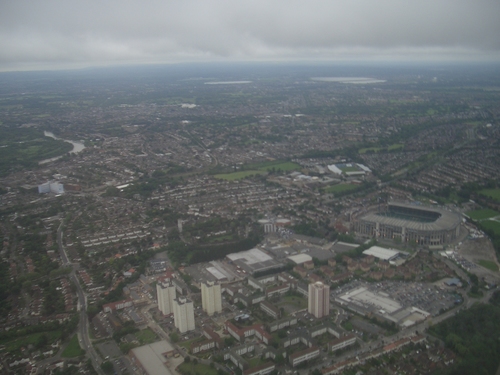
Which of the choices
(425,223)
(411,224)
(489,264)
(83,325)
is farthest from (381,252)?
(83,325)

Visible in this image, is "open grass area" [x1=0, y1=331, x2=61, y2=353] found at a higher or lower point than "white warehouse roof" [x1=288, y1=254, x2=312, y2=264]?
higher

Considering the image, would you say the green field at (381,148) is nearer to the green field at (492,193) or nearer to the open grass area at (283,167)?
the open grass area at (283,167)

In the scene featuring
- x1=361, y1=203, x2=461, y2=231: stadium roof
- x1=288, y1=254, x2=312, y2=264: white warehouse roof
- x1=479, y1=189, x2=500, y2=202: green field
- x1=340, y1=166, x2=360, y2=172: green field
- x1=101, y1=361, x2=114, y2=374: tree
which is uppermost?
x1=361, y1=203, x2=461, y2=231: stadium roof

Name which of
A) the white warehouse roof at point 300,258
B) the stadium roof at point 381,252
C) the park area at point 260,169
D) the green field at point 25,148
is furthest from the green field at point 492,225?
the green field at point 25,148

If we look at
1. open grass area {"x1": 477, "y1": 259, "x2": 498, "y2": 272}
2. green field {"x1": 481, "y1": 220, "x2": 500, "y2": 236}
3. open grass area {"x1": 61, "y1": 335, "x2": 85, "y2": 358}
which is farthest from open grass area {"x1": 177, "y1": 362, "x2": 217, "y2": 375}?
green field {"x1": 481, "y1": 220, "x2": 500, "y2": 236}

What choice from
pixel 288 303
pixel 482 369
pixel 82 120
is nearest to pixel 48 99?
pixel 82 120

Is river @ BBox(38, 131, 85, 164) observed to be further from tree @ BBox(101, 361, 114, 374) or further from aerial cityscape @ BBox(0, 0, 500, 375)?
tree @ BBox(101, 361, 114, 374)
